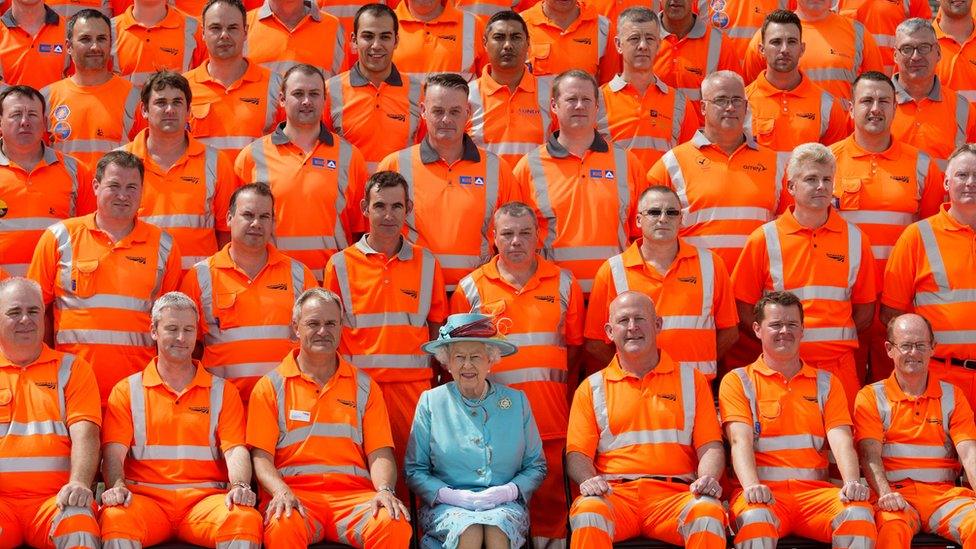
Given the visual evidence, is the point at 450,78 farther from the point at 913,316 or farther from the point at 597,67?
the point at 913,316

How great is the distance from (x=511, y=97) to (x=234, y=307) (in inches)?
101

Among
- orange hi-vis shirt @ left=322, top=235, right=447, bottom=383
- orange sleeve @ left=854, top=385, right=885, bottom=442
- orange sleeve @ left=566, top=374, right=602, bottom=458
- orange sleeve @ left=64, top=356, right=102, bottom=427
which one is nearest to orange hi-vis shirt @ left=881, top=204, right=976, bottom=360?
orange sleeve @ left=854, top=385, right=885, bottom=442

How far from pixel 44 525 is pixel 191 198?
7.77ft

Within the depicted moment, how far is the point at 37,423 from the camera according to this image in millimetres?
8242

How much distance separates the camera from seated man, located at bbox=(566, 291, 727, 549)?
27.2 feet

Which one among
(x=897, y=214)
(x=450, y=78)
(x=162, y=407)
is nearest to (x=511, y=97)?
(x=450, y=78)

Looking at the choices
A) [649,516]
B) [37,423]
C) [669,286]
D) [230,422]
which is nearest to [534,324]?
[669,286]

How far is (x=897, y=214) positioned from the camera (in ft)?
33.0

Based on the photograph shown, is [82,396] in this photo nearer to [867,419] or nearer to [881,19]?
[867,419]

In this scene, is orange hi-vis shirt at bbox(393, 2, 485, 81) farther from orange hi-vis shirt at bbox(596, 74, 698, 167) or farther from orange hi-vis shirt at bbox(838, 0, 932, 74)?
orange hi-vis shirt at bbox(838, 0, 932, 74)

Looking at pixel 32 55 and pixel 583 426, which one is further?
pixel 32 55

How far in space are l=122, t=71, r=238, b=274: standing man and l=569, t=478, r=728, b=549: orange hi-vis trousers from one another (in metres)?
2.87

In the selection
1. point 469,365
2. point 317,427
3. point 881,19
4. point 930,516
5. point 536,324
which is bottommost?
point 930,516

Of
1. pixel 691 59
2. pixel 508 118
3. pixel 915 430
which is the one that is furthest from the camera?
pixel 691 59
